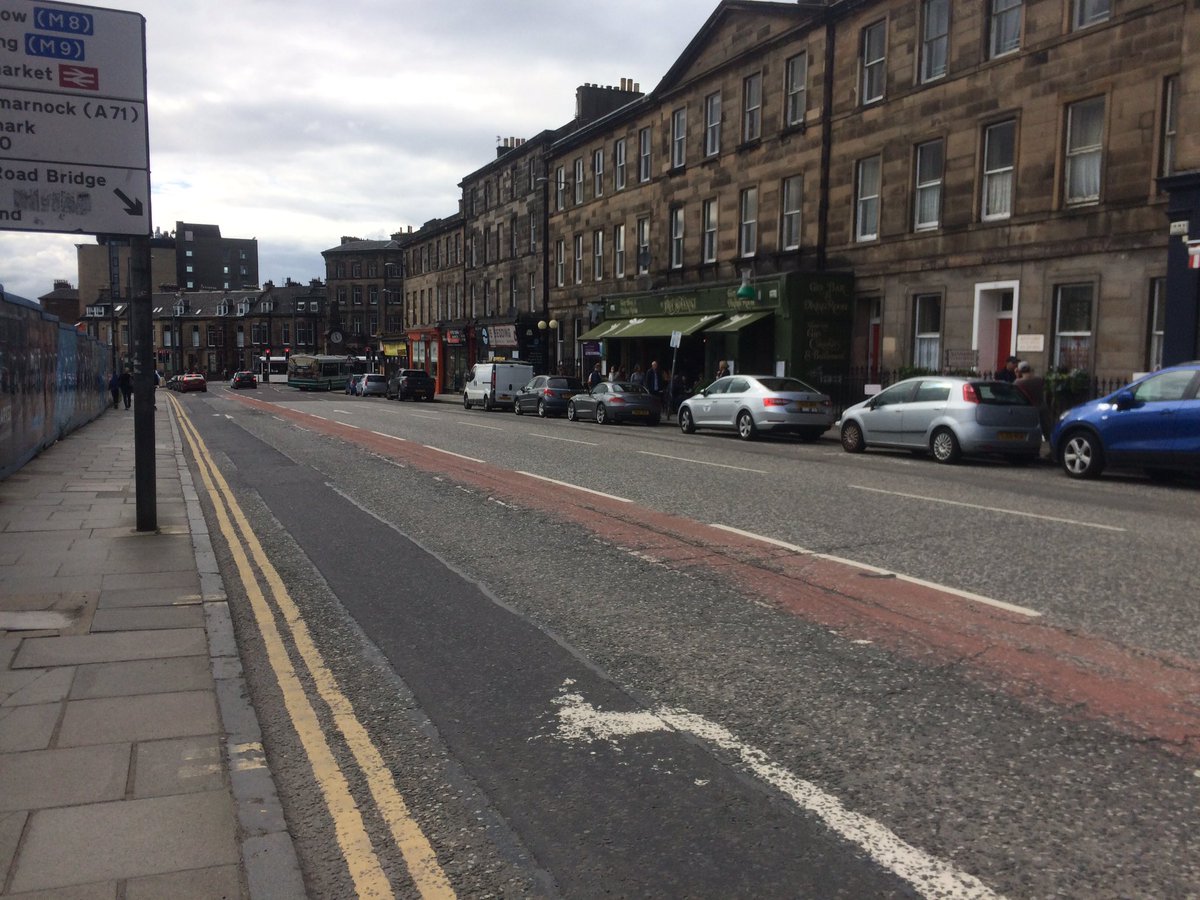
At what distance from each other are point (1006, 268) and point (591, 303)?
817 inches

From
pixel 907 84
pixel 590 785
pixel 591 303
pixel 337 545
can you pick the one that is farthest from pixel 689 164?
pixel 590 785

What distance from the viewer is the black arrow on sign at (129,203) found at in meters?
8.29

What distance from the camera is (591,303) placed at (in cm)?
3931

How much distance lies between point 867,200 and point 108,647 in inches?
943

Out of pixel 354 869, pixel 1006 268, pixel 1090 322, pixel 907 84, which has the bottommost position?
pixel 354 869

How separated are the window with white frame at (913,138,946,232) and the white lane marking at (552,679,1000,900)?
69.7 feet

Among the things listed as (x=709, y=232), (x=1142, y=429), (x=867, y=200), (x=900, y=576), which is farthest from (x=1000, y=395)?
(x=709, y=232)

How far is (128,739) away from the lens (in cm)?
407

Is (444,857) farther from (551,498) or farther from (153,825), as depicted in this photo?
(551,498)

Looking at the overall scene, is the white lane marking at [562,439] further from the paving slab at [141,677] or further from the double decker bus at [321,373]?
the double decker bus at [321,373]

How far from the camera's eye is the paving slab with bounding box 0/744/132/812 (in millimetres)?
3516

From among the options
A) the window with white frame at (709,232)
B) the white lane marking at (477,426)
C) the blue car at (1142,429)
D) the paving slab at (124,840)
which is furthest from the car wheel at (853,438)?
the paving slab at (124,840)

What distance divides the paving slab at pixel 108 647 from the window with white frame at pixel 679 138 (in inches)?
1223

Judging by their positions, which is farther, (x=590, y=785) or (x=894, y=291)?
(x=894, y=291)
